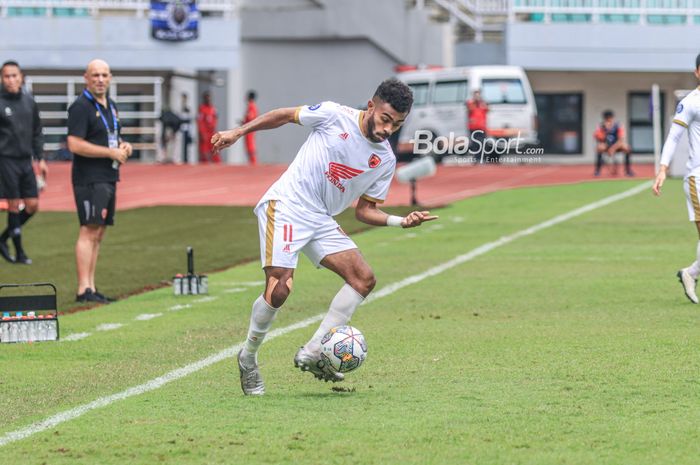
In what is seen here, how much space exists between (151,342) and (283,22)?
41364mm

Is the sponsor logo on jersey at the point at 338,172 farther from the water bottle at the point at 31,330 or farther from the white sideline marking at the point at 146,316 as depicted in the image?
the white sideline marking at the point at 146,316

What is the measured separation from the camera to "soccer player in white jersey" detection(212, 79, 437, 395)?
8.65 m

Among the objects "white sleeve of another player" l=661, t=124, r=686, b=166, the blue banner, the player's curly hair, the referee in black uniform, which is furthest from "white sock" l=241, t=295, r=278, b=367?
the blue banner

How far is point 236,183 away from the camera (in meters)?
36.5

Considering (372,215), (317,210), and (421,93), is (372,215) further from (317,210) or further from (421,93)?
(421,93)

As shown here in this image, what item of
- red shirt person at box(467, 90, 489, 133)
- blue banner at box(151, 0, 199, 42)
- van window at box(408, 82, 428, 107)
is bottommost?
red shirt person at box(467, 90, 489, 133)

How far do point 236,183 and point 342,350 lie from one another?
27929 millimetres

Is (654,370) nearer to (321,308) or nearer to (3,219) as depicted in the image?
(321,308)

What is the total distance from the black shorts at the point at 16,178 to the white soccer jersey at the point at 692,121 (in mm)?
7771

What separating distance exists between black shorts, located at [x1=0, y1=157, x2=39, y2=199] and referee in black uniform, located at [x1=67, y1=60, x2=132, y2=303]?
343 centimetres

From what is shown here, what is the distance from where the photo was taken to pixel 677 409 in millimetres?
7941

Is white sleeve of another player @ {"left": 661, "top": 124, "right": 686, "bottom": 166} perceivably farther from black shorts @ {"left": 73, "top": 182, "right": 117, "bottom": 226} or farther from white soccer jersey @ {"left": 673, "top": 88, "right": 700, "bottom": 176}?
black shorts @ {"left": 73, "top": 182, "right": 117, "bottom": 226}

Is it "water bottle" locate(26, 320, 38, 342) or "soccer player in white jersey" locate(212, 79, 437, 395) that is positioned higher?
"soccer player in white jersey" locate(212, 79, 437, 395)

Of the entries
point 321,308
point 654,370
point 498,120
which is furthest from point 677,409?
point 498,120
